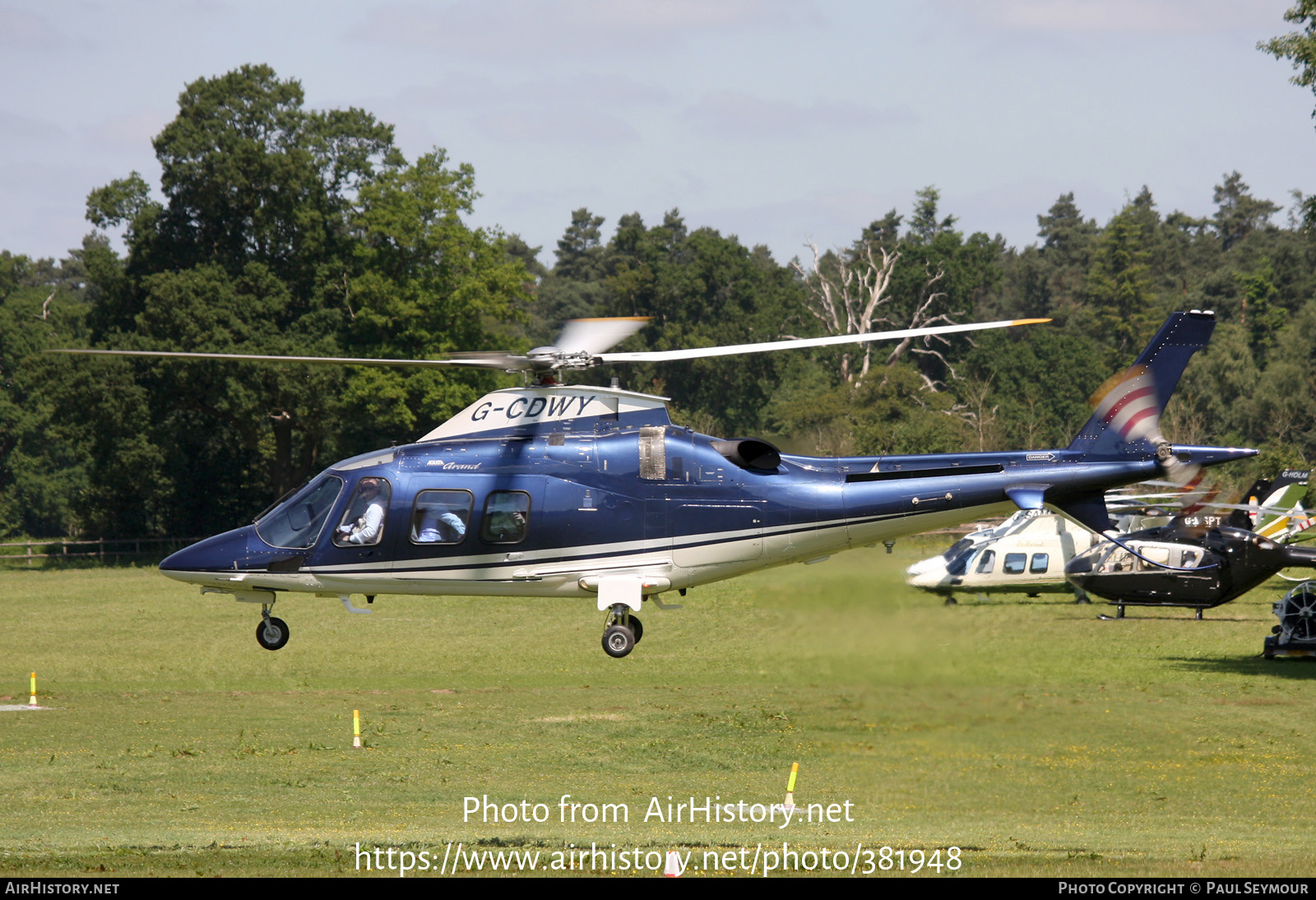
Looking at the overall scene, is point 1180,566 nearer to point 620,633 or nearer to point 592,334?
point 620,633

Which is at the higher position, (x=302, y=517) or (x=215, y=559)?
(x=302, y=517)

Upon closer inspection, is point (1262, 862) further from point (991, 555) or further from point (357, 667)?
point (357, 667)

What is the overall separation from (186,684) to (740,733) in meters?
19.4

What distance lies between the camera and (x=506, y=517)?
18.2 m

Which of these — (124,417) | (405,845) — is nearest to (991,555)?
(405,845)

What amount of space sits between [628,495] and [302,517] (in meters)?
4.77

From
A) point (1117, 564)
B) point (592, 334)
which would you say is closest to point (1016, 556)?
point (1117, 564)

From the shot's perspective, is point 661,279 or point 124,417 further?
point 661,279

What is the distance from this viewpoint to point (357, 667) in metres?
47.7

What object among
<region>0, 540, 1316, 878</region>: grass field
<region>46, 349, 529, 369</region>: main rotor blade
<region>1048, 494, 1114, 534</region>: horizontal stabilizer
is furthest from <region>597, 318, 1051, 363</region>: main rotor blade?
<region>0, 540, 1316, 878</region>: grass field

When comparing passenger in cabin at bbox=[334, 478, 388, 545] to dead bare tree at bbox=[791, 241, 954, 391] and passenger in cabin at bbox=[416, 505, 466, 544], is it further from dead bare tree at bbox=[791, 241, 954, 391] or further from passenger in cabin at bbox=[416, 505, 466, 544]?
dead bare tree at bbox=[791, 241, 954, 391]

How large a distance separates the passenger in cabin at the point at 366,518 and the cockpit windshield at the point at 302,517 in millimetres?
328

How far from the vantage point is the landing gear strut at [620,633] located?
59.2 feet

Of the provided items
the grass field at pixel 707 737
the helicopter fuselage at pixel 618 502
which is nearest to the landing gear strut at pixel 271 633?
the helicopter fuselage at pixel 618 502
